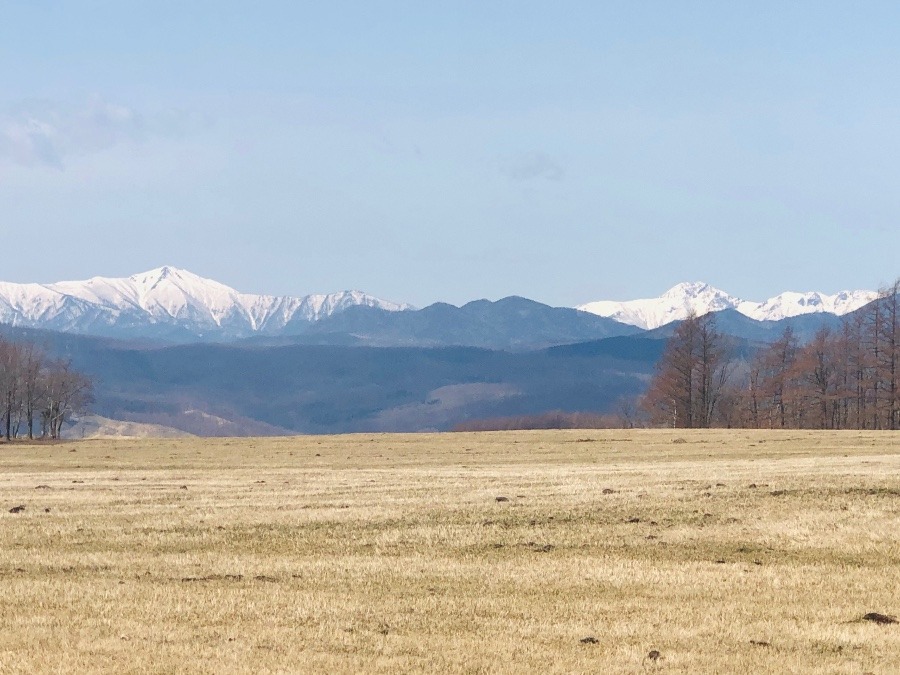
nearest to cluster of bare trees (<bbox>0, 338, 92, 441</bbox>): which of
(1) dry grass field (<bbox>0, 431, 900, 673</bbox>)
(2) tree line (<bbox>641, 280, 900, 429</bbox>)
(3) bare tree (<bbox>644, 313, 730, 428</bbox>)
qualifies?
(2) tree line (<bbox>641, 280, 900, 429</bbox>)

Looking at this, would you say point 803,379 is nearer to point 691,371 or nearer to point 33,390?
point 691,371

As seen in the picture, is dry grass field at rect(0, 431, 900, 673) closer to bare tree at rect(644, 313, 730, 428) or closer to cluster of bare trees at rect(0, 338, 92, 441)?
bare tree at rect(644, 313, 730, 428)

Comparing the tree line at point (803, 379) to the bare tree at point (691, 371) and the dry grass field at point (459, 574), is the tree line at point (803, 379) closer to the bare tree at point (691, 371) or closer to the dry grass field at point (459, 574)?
the bare tree at point (691, 371)

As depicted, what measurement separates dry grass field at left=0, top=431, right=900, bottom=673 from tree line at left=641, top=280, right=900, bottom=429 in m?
68.8

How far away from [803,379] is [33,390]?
285 ft

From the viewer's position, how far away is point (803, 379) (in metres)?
116

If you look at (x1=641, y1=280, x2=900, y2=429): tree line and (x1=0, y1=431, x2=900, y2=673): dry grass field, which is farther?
(x1=641, y1=280, x2=900, y2=429): tree line

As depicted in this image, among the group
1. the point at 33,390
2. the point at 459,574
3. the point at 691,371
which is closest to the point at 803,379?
the point at 691,371

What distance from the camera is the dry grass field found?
13219 mm

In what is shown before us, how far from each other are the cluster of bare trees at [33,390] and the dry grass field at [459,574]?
309 ft

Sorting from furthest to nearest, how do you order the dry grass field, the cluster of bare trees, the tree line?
the cluster of bare trees → the tree line → the dry grass field

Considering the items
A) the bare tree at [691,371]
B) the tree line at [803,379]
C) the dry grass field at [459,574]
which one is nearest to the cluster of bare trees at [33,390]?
the tree line at [803,379]

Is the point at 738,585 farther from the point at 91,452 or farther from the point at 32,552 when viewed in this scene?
the point at 91,452

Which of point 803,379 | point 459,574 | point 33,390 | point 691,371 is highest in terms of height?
point 691,371
